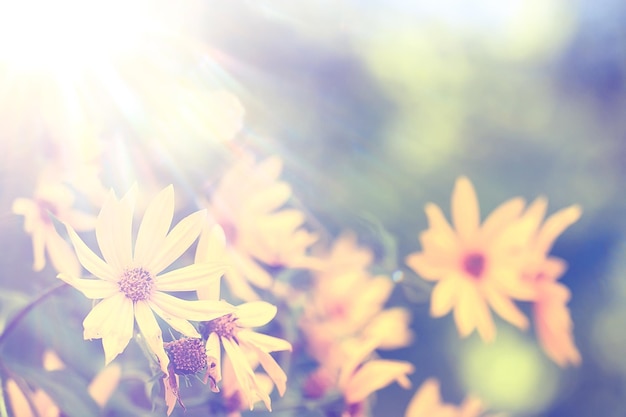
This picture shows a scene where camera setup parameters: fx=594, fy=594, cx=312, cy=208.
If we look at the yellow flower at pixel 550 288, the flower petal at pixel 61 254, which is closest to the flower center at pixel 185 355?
the flower petal at pixel 61 254

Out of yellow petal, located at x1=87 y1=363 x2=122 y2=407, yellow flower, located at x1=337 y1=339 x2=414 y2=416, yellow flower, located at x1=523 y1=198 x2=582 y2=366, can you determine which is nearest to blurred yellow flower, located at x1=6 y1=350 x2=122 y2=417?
yellow petal, located at x1=87 y1=363 x2=122 y2=407

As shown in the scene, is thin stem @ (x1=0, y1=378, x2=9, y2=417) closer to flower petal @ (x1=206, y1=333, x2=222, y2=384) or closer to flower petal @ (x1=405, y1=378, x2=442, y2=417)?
flower petal @ (x1=206, y1=333, x2=222, y2=384)

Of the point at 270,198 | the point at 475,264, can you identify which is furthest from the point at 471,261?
the point at 270,198

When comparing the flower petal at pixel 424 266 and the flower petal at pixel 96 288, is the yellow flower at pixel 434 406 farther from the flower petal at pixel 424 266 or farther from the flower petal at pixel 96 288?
the flower petal at pixel 96 288

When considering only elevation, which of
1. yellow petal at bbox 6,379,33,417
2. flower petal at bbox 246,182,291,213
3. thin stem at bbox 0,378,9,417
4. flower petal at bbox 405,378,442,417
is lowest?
thin stem at bbox 0,378,9,417

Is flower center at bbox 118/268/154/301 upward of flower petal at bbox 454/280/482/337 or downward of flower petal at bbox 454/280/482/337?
downward

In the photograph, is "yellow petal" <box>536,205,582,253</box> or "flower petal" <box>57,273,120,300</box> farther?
"yellow petal" <box>536,205,582,253</box>

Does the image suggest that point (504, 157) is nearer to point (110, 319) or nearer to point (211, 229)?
point (211, 229)

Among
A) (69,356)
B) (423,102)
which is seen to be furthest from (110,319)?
(423,102)
